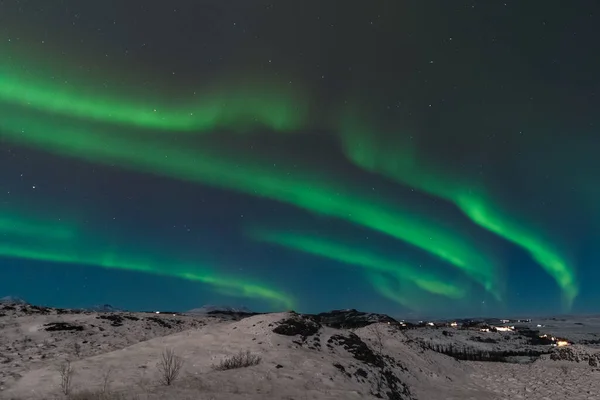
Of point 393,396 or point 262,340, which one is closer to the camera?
point 393,396

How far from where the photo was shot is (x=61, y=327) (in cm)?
2767

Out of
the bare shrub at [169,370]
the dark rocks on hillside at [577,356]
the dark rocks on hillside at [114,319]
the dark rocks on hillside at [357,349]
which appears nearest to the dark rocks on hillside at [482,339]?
the dark rocks on hillside at [577,356]

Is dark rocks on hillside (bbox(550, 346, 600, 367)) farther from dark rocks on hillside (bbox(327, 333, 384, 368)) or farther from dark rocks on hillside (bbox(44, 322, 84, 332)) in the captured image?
dark rocks on hillside (bbox(44, 322, 84, 332))

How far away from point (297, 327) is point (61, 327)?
60.1ft

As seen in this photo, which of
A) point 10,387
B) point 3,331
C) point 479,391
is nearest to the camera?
point 10,387

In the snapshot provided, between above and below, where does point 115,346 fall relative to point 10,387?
above

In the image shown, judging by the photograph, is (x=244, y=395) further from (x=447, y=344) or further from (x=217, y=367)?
(x=447, y=344)

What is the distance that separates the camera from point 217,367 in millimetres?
14977

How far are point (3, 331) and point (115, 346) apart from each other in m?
7.46

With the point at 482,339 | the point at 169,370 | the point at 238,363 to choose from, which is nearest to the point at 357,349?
the point at 238,363

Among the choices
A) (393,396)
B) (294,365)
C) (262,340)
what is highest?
(262,340)

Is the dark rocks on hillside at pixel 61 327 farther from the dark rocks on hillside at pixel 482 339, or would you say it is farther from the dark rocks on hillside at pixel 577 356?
the dark rocks on hillside at pixel 482 339

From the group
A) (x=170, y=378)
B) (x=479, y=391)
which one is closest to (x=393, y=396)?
(x=479, y=391)

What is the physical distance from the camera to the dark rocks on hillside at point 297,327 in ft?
70.5
